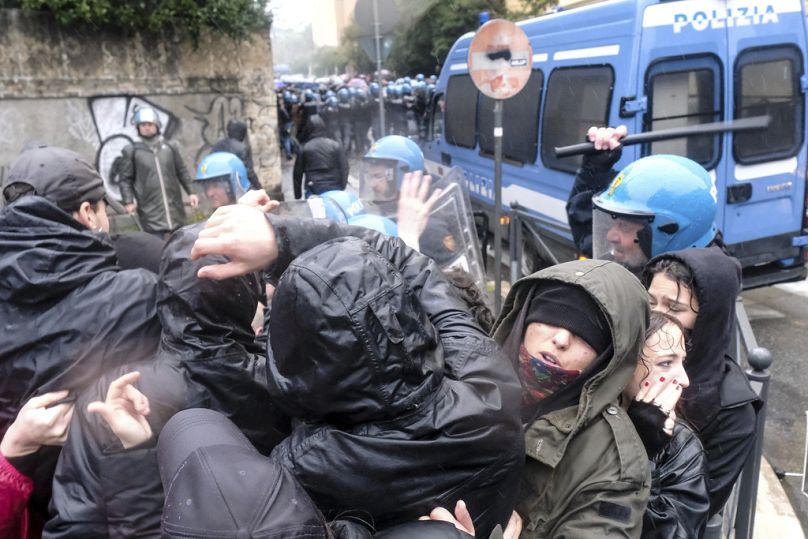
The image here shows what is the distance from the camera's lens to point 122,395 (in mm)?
1329

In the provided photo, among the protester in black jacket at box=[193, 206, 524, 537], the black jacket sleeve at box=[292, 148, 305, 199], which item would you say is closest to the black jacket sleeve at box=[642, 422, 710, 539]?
the protester in black jacket at box=[193, 206, 524, 537]

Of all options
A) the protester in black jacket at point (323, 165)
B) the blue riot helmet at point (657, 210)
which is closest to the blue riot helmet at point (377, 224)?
the blue riot helmet at point (657, 210)

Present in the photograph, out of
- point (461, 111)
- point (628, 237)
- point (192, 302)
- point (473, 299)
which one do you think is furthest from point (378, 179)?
point (461, 111)

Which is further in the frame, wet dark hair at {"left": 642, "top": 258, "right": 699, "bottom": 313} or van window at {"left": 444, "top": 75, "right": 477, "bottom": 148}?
van window at {"left": 444, "top": 75, "right": 477, "bottom": 148}

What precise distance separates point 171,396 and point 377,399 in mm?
638

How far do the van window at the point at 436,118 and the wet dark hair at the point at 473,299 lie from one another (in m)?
7.63

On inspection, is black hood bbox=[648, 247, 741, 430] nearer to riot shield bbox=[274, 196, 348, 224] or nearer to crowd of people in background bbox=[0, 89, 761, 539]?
crowd of people in background bbox=[0, 89, 761, 539]

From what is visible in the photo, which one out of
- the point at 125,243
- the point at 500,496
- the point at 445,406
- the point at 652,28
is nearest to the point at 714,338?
the point at 500,496

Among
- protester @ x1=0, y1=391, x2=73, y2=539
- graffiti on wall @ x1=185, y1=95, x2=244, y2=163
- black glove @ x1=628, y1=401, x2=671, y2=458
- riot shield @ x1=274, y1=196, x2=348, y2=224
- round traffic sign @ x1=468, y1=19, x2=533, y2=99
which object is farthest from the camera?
graffiti on wall @ x1=185, y1=95, x2=244, y2=163

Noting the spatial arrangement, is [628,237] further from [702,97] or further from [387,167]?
[702,97]

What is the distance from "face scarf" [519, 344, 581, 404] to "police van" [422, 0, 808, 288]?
3.56 metres

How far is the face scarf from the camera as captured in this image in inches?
Result: 58.9

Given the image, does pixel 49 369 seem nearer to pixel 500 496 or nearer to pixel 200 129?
pixel 500 496

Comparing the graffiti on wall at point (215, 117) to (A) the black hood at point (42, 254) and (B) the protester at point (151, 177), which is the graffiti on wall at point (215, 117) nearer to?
(B) the protester at point (151, 177)
